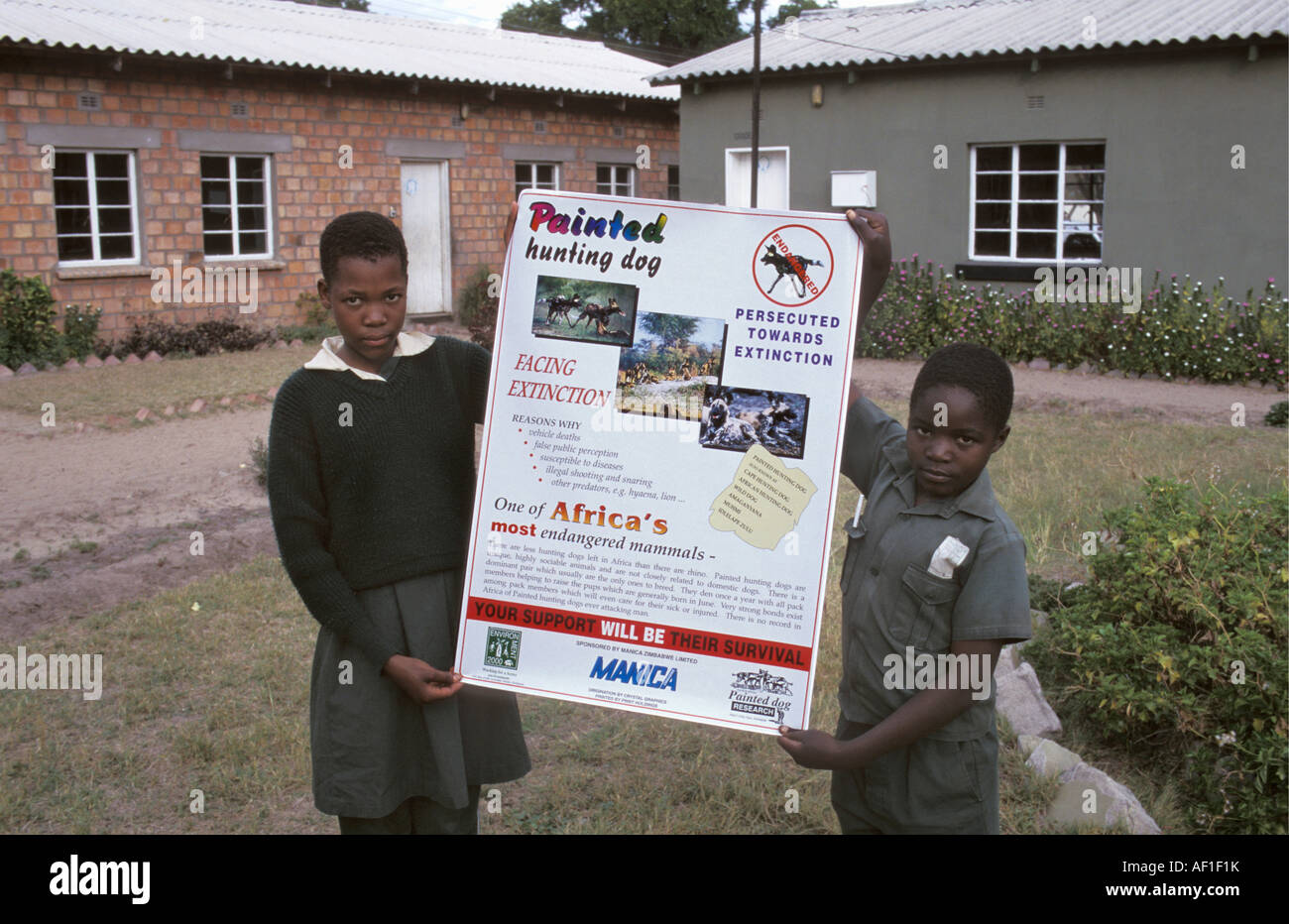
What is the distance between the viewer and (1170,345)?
11.4 metres

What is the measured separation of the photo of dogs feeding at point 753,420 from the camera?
7.29ft

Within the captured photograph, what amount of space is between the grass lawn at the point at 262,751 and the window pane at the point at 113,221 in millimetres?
8666

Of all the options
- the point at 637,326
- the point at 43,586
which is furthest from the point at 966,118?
the point at 637,326

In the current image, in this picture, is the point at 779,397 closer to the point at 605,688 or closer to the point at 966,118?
the point at 605,688

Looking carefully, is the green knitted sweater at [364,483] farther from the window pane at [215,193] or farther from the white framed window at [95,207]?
the window pane at [215,193]

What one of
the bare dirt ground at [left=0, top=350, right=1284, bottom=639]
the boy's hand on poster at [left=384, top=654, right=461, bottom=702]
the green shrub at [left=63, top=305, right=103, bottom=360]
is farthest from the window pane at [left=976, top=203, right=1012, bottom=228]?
the boy's hand on poster at [left=384, top=654, right=461, bottom=702]

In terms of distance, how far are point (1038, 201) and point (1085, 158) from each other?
642 mm

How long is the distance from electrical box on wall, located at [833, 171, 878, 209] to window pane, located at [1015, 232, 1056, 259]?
178 cm

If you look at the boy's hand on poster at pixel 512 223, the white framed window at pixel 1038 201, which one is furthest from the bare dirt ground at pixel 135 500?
the boy's hand on poster at pixel 512 223

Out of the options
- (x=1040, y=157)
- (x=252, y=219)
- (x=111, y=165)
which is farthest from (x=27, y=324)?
(x=1040, y=157)

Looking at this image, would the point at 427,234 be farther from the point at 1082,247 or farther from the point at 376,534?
the point at 376,534

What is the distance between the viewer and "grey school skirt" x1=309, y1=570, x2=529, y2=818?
2.29 meters

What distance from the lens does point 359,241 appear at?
224 cm

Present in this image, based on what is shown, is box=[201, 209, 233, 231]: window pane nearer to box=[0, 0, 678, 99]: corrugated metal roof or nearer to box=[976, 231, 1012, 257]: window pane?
box=[0, 0, 678, 99]: corrugated metal roof
